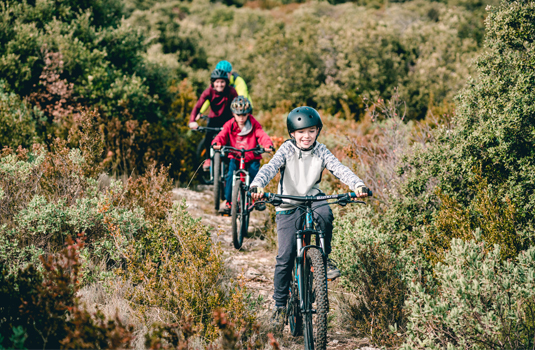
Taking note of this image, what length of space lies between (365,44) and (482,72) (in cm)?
976

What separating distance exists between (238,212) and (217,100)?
2745 millimetres

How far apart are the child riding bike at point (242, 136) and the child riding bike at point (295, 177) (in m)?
2.38

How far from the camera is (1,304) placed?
305 cm

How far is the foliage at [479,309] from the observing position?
3.14 metres

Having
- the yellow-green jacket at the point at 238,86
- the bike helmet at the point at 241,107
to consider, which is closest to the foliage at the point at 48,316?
the bike helmet at the point at 241,107

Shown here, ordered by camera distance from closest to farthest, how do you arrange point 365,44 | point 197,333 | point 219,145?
1. point 197,333
2. point 219,145
3. point 365,44

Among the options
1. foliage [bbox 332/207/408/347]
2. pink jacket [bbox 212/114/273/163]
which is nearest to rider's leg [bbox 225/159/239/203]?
pink jacket [bbox 212/114/273/163]

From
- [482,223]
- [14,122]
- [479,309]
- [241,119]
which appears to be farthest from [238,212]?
[14,122]

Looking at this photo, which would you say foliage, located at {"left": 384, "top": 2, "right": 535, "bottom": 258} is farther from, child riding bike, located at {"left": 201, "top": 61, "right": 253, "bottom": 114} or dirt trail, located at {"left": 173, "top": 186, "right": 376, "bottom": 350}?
child riding bike, located at {"left": 201, "top": 61, "right": 253, "bottom": 114}

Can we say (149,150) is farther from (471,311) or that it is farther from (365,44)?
(365,44)

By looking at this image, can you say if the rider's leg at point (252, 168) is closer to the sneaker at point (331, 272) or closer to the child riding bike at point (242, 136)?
the child riding bike at point (242, 136)

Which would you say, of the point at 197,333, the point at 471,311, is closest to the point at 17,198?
the point at 197,333

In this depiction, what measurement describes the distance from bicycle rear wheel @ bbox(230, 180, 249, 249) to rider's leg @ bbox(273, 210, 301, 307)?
2232mm

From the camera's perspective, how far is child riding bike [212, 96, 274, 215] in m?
6.38
